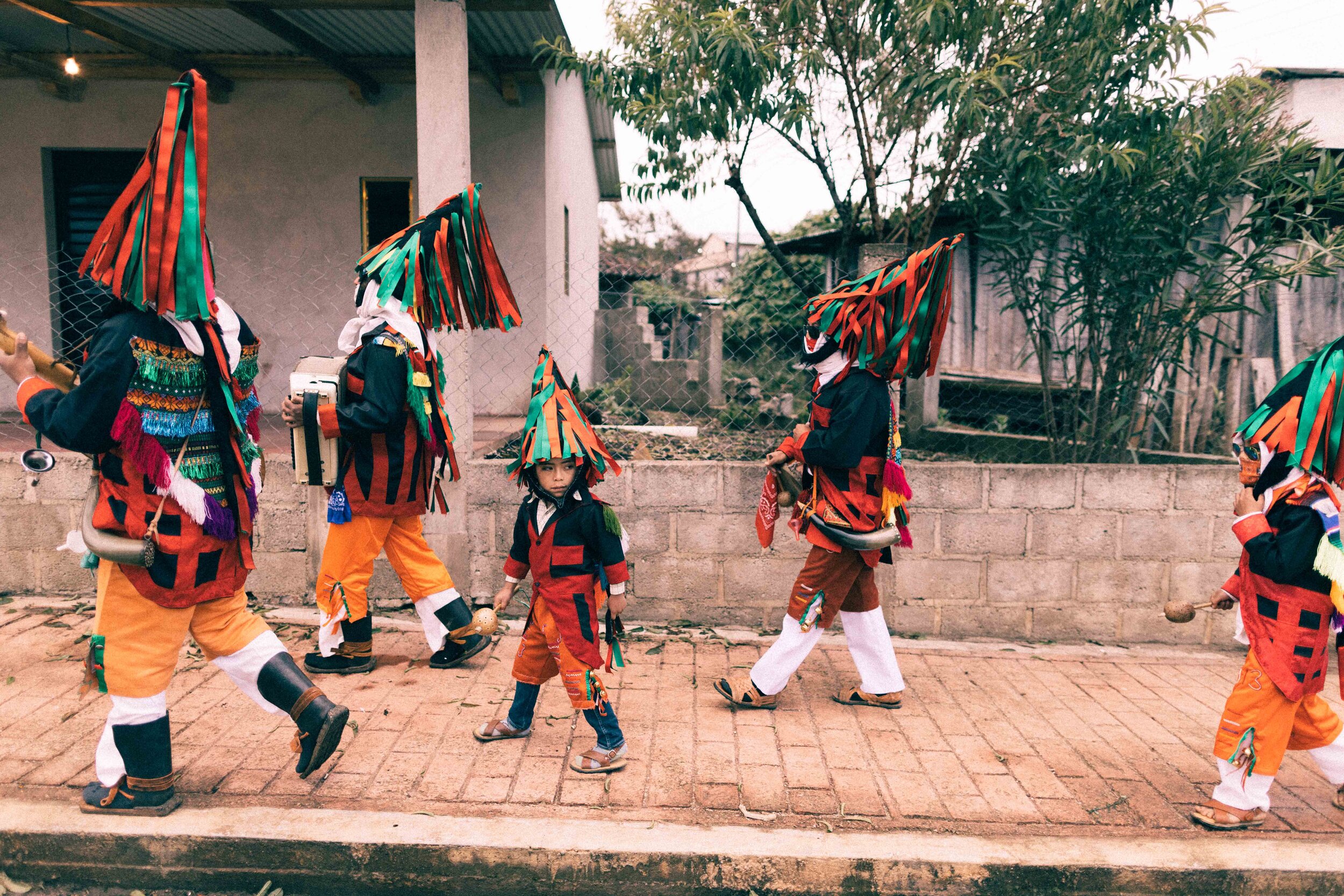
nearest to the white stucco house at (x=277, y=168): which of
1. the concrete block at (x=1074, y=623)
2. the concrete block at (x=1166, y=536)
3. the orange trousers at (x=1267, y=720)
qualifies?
the concrete block at (x=1074, y=623)

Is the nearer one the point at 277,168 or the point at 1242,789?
the point at 1242,789

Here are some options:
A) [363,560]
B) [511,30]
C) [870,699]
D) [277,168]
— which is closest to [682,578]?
[870,699]

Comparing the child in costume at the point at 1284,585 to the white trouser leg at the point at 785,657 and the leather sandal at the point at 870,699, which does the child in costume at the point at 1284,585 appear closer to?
the leather sandal at the point at 870,699

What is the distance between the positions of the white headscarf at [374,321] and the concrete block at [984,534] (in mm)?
3016

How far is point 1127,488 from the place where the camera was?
4.84 m

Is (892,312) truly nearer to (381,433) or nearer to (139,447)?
(381,433)

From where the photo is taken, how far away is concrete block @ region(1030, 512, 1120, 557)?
488cm

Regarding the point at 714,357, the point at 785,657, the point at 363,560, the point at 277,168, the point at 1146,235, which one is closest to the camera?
the point at 785,657

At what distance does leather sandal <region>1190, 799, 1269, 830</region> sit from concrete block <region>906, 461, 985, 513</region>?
2.02 m

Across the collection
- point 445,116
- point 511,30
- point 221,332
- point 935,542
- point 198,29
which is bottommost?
point 935,542

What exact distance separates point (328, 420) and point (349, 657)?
Answer: 1239 millimetres

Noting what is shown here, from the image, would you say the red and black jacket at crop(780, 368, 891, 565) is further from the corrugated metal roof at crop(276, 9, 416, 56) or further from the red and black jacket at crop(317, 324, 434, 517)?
the corrugated metal roof at crop(276, 9, 416, 56)

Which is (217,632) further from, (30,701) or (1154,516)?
(1154,516)

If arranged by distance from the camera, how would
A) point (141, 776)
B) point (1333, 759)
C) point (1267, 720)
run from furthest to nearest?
point (1333, 759) → point (1267, 720) → point (141, 776)
